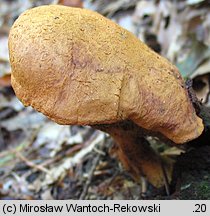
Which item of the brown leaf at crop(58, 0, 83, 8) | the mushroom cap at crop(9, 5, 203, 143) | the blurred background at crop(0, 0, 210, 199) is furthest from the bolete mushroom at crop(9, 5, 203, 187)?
the brown leaf at crop(58, 0, 83, 8)

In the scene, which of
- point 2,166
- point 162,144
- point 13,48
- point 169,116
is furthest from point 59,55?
point 2,166

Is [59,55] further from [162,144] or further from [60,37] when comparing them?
[162,144]

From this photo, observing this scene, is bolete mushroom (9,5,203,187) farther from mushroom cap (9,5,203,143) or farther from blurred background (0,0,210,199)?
blurred background (0,0,210,199)

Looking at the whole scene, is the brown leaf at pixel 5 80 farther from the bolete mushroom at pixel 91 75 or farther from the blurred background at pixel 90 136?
the bolete mushroom at pixel 91 75

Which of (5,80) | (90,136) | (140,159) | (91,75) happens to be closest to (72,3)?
(5,80)

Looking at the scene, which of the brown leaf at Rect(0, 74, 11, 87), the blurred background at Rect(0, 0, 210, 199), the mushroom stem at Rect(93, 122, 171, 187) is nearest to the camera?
the mushroom stem at Rect(93, 122, 171, 187)
